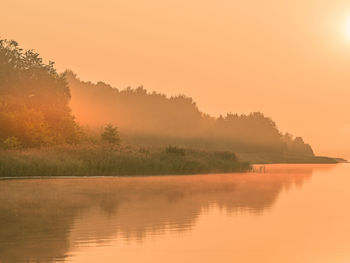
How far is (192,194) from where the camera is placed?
27469mm

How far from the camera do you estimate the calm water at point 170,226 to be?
12.2m

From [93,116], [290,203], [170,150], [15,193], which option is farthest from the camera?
[93,116]

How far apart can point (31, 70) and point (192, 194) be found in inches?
1558

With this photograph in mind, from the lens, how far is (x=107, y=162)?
1630 inches

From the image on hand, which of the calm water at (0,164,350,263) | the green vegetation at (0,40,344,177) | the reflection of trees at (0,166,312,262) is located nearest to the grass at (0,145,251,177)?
the green vegetation at (0,40,344,177)

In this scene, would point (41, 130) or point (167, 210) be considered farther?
point (41, 130)

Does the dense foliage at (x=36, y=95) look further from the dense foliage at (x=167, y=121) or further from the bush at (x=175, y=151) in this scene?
the dense foliage at (x=167, y=121)

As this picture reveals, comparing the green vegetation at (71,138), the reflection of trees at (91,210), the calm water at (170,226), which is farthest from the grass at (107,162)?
the calm water at (170,226)

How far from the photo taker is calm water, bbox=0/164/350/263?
39.9 ft

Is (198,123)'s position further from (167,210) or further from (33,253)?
(33,253)

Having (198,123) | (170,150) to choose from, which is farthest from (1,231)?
(198,123)

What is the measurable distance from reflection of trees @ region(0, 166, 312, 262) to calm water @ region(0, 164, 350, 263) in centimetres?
3

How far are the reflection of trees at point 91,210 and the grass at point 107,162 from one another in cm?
312

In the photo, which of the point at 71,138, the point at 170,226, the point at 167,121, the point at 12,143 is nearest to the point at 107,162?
the point at 12,143
